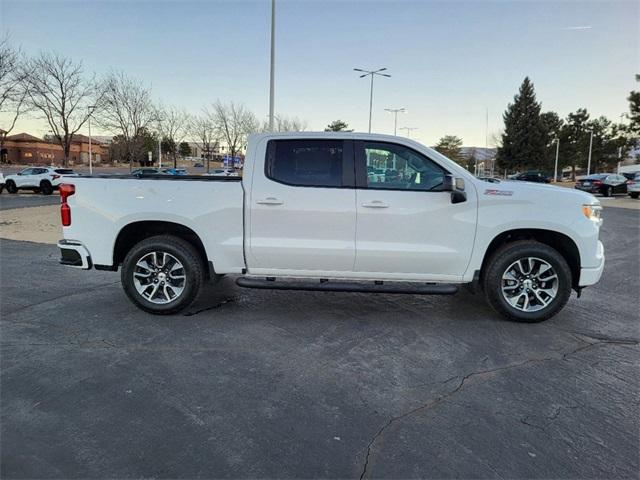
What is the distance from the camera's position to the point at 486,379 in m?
3.64

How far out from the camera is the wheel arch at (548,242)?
489cm

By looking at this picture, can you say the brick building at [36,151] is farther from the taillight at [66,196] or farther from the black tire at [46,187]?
the taillight at [66,196]

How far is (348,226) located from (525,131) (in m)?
A: 71.8

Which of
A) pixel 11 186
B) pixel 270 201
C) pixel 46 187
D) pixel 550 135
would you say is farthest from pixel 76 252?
pixel 550 135

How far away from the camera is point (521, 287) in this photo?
16.1 ft

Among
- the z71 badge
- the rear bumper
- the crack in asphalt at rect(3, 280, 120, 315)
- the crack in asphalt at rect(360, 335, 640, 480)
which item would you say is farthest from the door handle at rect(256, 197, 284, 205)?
the crack in asphalt at rect(3, 280, 120, 315)

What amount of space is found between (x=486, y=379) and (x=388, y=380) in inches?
31.5

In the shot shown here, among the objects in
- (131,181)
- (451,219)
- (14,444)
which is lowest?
(14,444)

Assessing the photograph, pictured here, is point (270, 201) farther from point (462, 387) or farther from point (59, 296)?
point (59, 296)

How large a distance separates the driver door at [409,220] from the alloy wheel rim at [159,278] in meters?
2.01

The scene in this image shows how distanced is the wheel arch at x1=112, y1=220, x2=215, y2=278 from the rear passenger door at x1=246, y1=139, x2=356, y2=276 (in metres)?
0.62

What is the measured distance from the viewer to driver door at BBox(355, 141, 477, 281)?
187 inches

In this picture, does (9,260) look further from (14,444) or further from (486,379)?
(486,379)

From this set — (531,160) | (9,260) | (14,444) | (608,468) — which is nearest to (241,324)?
(14,444)
